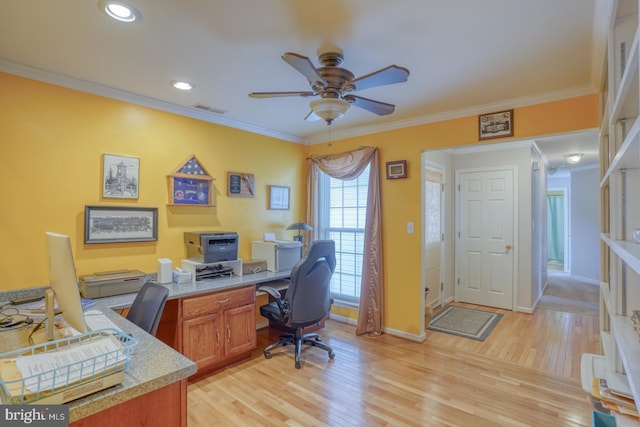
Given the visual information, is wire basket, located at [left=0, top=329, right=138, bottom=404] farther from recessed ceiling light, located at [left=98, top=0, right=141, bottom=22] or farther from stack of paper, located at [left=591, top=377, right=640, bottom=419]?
stack of paper, located at [left=591, top=377, right=640, bottom=419]

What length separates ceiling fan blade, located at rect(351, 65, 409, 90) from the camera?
175cm

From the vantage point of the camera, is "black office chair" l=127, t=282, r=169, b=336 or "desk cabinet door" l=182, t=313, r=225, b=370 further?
"desk cabinet door" l=182, t=313, r=225, b=370

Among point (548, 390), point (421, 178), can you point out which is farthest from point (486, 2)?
point (548, 390)

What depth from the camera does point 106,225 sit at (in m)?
2.69

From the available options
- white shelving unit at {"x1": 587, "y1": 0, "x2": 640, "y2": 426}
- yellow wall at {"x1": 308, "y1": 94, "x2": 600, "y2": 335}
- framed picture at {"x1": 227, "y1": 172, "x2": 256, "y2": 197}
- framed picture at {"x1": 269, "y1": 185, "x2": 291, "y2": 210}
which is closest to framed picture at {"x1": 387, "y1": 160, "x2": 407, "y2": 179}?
yellow wall at {"x1": 308, "y1": 94, "x2": 600, "y2": 335}

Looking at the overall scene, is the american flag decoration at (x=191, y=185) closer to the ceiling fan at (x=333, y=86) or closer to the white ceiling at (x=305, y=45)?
the white ceiling at (x=305, y=45)

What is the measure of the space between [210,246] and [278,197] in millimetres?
1299

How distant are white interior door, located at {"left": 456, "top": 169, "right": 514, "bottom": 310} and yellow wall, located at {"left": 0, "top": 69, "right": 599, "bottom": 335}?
1964mm

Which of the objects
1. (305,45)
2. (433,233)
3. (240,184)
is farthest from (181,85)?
(433,233)

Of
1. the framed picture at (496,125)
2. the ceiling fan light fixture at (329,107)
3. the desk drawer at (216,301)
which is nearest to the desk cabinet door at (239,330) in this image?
the desk drawer at (216,301)

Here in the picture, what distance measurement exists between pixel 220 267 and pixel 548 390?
9.67 feet

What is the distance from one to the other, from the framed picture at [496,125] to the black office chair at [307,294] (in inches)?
69.2

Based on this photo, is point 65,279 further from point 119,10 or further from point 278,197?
point 278,197

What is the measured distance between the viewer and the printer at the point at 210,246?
3.00m
